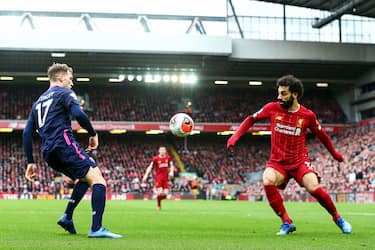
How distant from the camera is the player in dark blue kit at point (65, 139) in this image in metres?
8.49

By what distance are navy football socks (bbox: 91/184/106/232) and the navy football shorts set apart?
26 centimetres

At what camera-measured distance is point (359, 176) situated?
4097cm

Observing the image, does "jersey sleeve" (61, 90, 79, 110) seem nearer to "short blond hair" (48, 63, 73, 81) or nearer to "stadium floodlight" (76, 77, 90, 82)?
"short blond hair" (48, 63, 73, 81)

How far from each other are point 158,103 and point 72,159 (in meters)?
51.0

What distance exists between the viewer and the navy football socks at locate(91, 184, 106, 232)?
8.48m

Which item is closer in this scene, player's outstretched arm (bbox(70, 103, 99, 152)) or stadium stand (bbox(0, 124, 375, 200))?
player's outstretched arm (bbox(70, 103, 99, 152))

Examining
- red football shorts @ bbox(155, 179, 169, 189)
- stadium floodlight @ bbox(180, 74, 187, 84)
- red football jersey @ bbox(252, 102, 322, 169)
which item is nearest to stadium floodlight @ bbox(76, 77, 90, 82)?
stadium floodlight @ bbox(180, 74, 187, 84)

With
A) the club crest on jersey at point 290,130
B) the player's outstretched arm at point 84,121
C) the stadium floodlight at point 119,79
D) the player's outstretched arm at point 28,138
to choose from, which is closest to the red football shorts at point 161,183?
the club crest on jersey at point 290,130

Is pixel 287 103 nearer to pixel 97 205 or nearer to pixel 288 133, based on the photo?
pixel 288 133

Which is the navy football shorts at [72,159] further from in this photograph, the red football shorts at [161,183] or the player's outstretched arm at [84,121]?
the red football shorts at [161,183]

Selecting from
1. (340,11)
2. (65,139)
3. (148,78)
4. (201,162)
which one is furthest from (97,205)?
(201,162)

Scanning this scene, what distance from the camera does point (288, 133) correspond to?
1005 centimetres

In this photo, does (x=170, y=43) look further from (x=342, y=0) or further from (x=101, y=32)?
(x=342, y=0)

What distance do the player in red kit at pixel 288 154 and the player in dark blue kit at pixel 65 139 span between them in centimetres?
240
